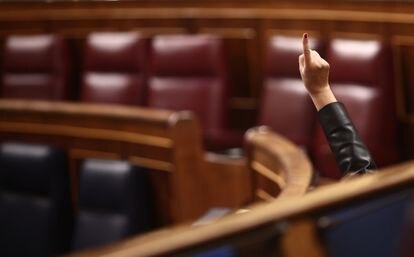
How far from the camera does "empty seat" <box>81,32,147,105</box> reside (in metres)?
1.30

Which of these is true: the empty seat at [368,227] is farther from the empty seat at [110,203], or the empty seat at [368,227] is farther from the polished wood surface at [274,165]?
the empty seat at [110,203]

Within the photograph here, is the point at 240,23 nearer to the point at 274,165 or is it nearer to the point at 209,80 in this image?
the point at 209,80

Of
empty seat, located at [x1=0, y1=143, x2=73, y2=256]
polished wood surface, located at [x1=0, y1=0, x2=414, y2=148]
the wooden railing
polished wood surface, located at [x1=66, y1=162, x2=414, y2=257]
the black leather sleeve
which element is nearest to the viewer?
polished wood surface, located at [x1=66, y1=162, x2=414, y2=257]

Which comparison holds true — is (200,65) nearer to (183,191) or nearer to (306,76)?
(183,191)

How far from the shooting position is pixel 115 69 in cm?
132

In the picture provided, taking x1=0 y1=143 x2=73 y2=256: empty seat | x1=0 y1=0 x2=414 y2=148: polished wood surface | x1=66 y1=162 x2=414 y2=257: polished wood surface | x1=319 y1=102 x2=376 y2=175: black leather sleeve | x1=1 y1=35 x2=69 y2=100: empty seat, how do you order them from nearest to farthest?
1. x1=66 y1=162 x2=414 y2=257: polished wood surface
2. x1=319 y1=102 x2=376 y2=175: black leather sleeve
3. x1=0 y1=143 x2=73 y2=256: empty seat
4. x1=0 y1=0 x2=414 y2=148: polished wood surface
5. x1=1 y1=35 x2=69 y2=100: empty seat

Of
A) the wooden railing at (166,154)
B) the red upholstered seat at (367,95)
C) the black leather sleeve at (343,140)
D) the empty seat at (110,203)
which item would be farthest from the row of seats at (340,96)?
the black leather sleeve at (343,140)

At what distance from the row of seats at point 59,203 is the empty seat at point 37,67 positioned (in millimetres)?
377

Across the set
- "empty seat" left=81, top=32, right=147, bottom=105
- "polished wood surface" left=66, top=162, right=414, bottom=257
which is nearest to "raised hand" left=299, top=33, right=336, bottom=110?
"polished wood surface" left=66, top=162, right=414, bottom=257

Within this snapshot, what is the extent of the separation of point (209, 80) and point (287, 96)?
0.52ft

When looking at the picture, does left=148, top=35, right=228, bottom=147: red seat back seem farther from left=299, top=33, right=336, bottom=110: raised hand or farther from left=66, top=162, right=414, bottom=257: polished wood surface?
left=66, top=162, right=414, bottom=257: polished wood surface

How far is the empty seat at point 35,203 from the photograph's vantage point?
1.02 meters

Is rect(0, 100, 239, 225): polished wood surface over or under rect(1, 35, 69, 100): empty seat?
under

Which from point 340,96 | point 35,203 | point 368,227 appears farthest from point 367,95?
point 368,227
